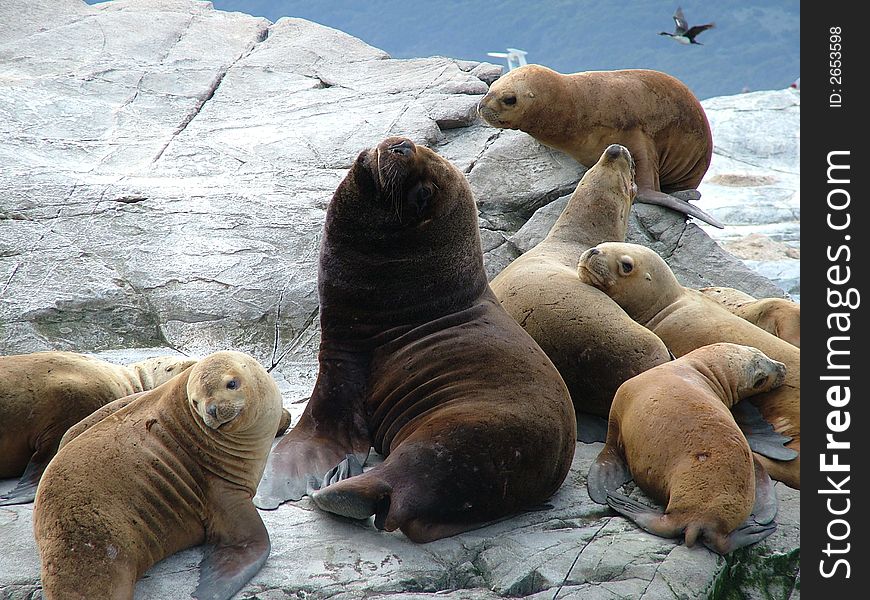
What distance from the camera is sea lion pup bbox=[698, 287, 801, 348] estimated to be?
18.0 feet

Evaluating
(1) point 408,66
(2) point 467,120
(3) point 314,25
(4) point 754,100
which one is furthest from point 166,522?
(4) point 754,100

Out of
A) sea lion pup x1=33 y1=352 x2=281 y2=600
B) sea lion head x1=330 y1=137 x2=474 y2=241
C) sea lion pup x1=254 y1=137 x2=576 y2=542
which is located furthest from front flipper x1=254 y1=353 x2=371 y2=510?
sea lion head x1=330 y1=137 x2=474 y2=241

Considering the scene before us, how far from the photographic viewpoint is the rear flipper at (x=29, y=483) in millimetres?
3619

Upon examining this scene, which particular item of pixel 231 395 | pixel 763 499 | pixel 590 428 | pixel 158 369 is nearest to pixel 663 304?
pixel 590 428

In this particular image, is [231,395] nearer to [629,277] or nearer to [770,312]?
[629,277]

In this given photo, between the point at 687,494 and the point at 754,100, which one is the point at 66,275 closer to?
the point at 687,494

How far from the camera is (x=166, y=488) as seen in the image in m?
3.25

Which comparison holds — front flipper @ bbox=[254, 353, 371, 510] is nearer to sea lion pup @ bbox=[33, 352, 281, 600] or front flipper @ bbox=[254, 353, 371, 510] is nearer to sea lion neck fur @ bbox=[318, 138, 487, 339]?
sea lion neck fur @ bbox=[318, 138, 487, 339]

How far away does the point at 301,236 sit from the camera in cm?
634

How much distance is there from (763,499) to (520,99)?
4.07m

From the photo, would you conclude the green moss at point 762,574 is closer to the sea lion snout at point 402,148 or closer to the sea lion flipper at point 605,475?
the sea lion flipper at point 605,475

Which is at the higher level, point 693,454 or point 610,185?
point 610,185

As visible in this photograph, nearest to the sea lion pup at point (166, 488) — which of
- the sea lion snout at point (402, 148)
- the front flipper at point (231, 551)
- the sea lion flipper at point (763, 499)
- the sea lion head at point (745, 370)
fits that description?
the front flipper at point (231, 551)

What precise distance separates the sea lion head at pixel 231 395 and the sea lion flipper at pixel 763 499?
1791mm
